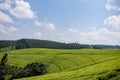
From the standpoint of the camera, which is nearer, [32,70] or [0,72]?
[32,70]

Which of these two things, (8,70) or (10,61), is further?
(10,61)

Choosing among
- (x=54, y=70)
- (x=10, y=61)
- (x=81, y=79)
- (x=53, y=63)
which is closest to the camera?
(x=81, y=79)

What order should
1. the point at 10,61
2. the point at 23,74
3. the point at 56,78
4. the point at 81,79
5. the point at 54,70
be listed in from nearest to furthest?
the point at 81,79
the point at 56,78
the point at 23,74
the point at 54,70
the point at 10,61

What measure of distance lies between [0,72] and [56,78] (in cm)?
6234

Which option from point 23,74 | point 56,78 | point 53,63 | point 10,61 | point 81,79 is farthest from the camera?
point 10,61

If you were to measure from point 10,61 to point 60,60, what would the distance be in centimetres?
4324

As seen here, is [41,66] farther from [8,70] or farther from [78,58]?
[78,58]

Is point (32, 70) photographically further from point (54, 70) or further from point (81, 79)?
point (81, 79)

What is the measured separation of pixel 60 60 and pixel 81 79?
291ft

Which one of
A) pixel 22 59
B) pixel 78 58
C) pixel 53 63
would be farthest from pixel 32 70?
pixel 22 59

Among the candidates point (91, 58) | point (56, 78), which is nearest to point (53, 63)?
point (91, 58)

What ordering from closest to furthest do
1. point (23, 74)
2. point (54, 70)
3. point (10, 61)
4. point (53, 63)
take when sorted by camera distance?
point (23, 74), point (54, 70), point (53, 63), point (10, 61)

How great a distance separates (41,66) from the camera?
143875mm

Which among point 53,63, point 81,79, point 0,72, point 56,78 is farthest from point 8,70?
point 81,79
